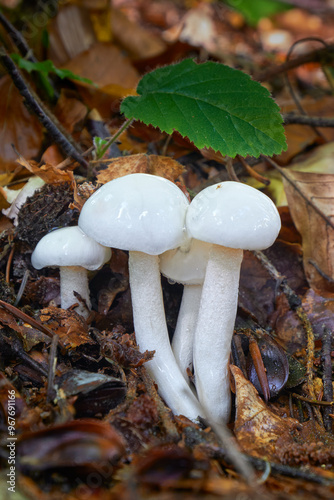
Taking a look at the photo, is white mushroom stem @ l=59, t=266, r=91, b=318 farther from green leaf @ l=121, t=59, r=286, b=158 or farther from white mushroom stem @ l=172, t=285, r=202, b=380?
green leaf @ l=121, t=59, r=286, b=158

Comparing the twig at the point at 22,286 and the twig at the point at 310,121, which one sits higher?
the twig at the point at 310,121

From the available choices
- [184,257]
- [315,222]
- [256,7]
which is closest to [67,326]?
[184,257]

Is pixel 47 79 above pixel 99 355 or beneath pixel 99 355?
above

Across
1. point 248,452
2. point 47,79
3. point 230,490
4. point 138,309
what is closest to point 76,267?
point 138,309

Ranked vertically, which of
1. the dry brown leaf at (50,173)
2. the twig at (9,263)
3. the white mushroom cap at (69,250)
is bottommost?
the twig at (9,263)

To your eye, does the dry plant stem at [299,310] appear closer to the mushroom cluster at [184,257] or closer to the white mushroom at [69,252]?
the mushroom cluster at [184,257]

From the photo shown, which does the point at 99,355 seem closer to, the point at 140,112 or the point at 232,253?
the point at 232,253

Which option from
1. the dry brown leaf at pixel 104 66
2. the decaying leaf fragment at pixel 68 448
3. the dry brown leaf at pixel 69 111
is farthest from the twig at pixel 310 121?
the decaying leaf fragment at pixel 68 448

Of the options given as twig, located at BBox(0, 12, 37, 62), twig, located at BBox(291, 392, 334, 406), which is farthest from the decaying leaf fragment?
twig, located at BBox(0, 12, 37, 62)
